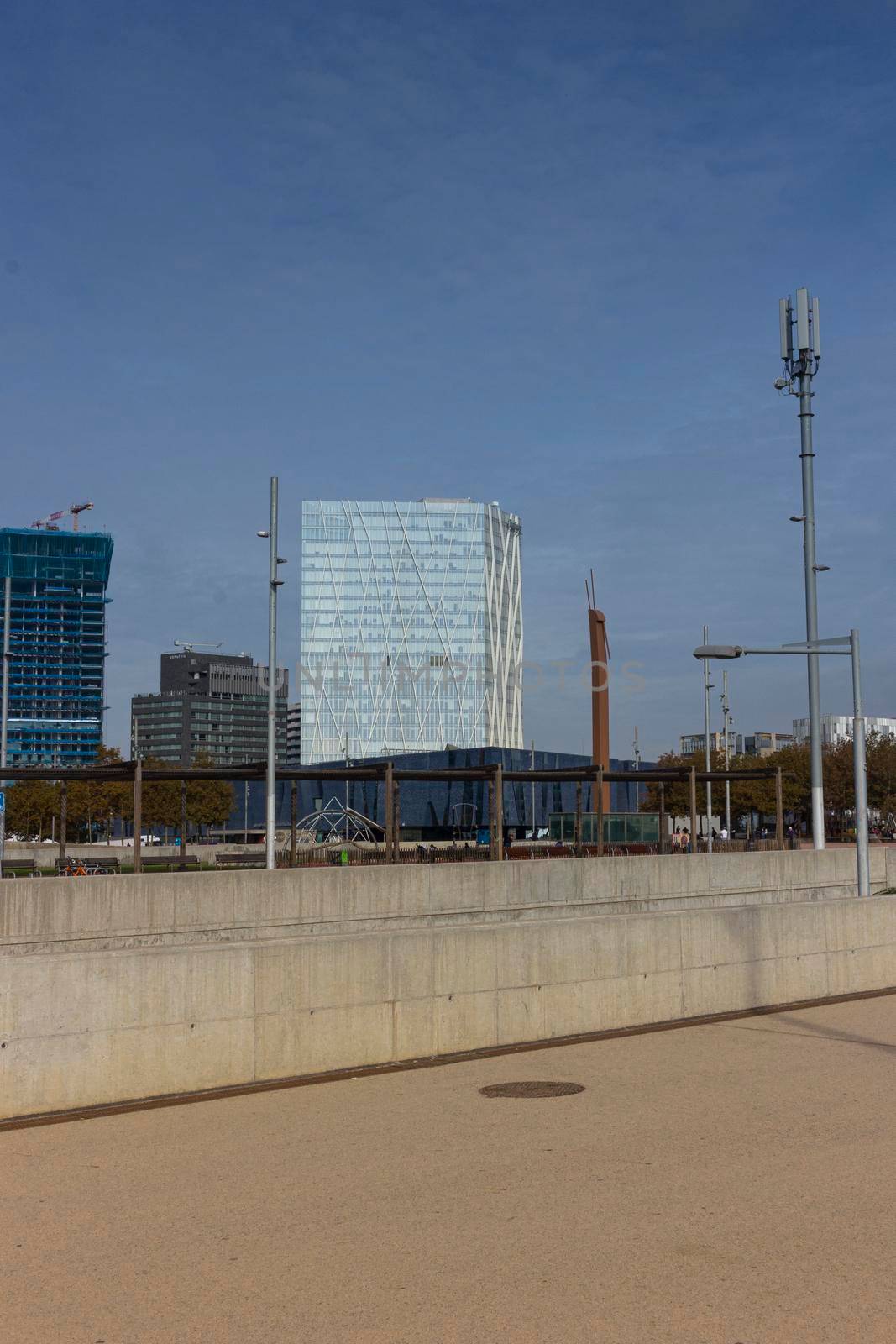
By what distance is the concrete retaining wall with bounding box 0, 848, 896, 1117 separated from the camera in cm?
1016

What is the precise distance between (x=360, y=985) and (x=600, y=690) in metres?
62.5

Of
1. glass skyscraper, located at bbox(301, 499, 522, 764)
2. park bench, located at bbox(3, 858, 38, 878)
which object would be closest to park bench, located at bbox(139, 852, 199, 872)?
park bench, located at bbox(3, 858, 38, 878)

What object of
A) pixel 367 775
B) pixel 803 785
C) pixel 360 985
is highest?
pixel 803 785

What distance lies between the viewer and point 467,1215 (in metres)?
7.14

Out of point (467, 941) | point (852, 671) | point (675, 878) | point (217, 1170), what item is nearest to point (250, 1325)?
point (217, 1170)

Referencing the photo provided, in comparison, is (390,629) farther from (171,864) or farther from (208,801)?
(171,864)

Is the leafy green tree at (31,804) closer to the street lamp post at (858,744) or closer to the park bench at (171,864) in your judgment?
the park bench at (171,864)

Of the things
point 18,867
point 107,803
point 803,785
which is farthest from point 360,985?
point 803,785

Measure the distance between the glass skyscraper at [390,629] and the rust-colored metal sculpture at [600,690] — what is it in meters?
112

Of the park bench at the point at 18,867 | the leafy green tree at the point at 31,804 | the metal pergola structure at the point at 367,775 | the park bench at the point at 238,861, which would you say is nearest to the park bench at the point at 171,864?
the park bench at the point at 238,861

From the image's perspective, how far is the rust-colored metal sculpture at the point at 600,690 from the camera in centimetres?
7319

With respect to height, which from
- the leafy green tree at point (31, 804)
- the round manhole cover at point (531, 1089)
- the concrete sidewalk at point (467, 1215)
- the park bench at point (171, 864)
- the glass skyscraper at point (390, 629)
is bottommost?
the round manhole cover at point (531, 1089)

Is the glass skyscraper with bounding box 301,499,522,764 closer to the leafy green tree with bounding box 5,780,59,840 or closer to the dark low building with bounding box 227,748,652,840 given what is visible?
the dark low building with bounding box 227,748,652,840

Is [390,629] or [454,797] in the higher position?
[390,629]
